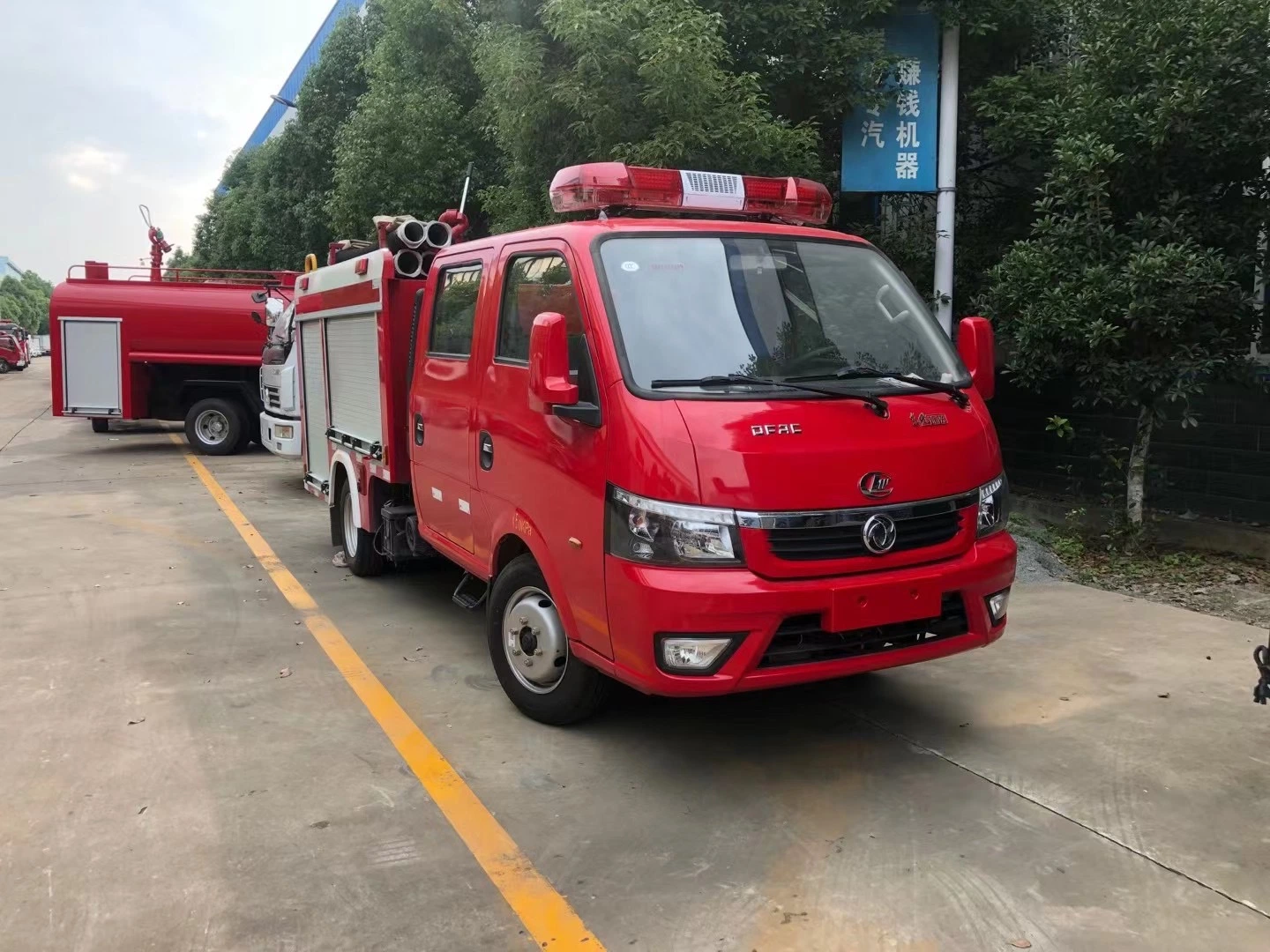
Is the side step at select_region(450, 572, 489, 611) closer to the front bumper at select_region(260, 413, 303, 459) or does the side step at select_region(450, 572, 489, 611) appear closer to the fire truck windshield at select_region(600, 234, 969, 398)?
the fire truck windshield at select_region(600, 234, 969, 398)

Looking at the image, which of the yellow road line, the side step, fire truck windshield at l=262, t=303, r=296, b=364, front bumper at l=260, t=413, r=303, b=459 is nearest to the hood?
the yellow road line

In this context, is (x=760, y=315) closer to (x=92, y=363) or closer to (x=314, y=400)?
(x=314, y=400)

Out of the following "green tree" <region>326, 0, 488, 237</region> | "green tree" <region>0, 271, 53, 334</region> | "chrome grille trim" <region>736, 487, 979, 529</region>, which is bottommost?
"chrome grille trim" <region>736, 487, 979, 529</region>

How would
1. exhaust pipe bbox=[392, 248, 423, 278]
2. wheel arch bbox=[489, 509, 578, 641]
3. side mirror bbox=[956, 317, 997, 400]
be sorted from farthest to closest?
1. exhaust pipe bbox=[392, 248, 423, 278]
2. side mirror bbox=[956, 317, 997, 400]
3. wheel arch bbox=[489, 509, 578, 641]

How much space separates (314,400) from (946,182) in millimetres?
5261

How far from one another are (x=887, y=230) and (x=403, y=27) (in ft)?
33.5

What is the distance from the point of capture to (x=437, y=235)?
607 centimetres

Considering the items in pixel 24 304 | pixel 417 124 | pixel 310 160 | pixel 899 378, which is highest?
pixel 24 304

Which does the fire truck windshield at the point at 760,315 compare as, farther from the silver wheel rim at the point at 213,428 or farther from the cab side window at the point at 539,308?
the silver wheel rim at the point at 213,428

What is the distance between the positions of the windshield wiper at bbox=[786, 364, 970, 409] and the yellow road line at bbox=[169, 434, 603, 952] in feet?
6.82

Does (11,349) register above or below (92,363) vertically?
above

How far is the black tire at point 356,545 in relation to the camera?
23.3ft

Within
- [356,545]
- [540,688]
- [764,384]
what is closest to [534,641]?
[540,688]

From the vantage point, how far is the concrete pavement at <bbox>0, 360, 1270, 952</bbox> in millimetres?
3051
